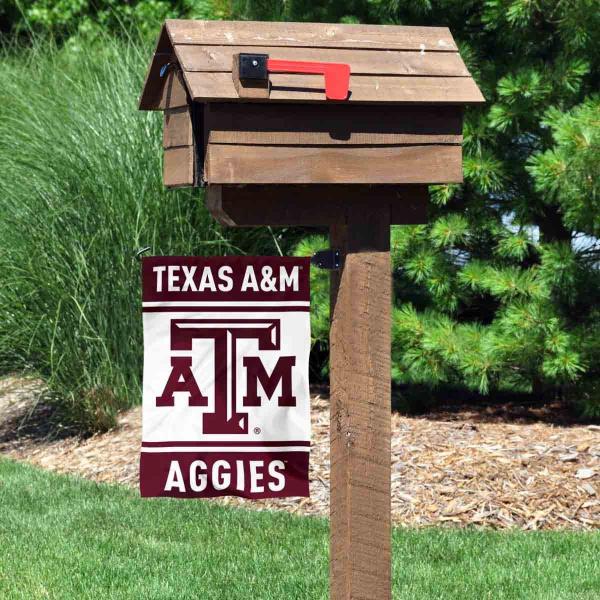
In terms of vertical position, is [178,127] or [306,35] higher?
[306,35]

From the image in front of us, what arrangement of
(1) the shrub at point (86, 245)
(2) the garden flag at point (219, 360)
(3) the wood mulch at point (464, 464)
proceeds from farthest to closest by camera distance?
(1) the shrub at point (86, 245) < (3) the wood mulch at point (464, 464) < (2) the garden flag at point (219, 360)

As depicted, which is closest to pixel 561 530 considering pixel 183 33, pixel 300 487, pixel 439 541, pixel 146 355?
pixel 439 541

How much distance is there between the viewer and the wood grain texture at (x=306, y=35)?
128 inches

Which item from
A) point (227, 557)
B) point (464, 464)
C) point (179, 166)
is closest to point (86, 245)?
point (464, 464)

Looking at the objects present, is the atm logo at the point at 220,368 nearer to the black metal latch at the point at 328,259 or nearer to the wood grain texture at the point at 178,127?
the black metal latch at the point at 328,259


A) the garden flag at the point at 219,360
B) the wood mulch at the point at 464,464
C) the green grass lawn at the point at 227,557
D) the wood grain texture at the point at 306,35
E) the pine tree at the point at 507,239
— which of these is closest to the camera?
the wood grain texture at the point at 306,35

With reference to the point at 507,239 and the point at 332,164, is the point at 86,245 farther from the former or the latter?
the point at 332,164

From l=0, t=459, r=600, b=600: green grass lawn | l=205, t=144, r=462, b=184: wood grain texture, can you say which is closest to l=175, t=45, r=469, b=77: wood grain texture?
l=205, t=144, r=462, b=184: wood grain texture

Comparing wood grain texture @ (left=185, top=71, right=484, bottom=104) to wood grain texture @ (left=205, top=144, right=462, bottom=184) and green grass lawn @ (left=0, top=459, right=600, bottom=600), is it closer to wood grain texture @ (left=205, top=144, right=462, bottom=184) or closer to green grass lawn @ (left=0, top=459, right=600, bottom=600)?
wood grain texture @ (left=205, top=144, right=462, bottom=184)

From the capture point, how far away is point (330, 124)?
10.6 feet

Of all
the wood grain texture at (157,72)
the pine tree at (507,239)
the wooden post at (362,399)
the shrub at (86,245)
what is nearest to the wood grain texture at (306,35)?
the wood grain texture at (157,72)

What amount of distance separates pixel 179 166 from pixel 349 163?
0.55 metres

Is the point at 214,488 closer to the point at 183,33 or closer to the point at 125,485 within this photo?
the point at 183,33

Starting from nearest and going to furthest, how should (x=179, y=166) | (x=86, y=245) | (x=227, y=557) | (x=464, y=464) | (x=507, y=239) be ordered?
(x=179, y=166) → (x=227, y=557) → (x=464, y=464) → (x=507, y=239) → (x=86, y=245)
